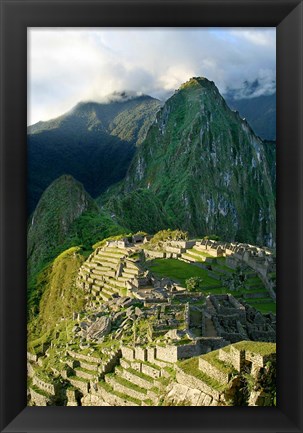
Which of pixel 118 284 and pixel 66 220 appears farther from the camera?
pixel 66 220

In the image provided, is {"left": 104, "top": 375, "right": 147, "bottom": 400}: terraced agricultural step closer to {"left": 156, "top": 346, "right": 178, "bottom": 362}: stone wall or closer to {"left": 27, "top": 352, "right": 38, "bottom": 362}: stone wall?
{"left": 156, "top": 346, "right": 178, "bottom": 362}: stone wall

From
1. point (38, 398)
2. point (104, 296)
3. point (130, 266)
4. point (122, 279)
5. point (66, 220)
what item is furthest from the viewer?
point (66, 220)

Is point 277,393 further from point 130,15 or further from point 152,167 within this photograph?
point 152,167

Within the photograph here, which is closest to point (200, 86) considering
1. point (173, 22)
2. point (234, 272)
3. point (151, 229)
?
point (151, 229)

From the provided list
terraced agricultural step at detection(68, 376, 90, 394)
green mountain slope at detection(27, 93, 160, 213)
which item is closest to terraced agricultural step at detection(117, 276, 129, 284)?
terraced agricultural step at detection(68, 376, 90, 394)

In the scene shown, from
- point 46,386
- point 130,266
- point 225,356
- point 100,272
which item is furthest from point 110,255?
point 225,356

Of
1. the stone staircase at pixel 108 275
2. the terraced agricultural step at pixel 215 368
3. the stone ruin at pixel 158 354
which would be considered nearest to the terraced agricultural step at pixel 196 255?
the stone staircase at pixel 108 275

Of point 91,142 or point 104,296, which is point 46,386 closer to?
point 104,296
